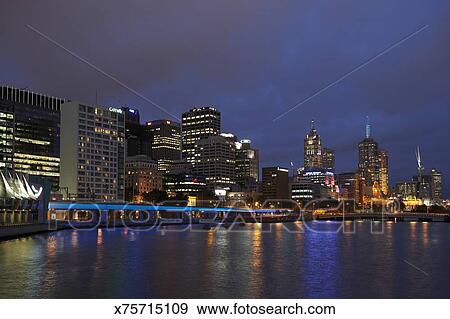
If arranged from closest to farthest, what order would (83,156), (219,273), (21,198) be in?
(219,273) → (21,198) → (83,156)

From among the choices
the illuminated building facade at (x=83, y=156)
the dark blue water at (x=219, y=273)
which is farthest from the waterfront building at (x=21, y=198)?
the illuminated building facade at (x=83, y=156)

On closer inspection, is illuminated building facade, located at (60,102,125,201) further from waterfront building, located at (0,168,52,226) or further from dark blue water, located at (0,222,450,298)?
dark blue water, located at (0,222,450,298)

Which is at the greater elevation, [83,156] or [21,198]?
[83,156]

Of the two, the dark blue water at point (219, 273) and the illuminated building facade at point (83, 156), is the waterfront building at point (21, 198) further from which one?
the illuminated building facade at point (83, 156)

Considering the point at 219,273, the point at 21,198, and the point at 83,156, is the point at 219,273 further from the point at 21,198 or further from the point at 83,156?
the point at 83,156

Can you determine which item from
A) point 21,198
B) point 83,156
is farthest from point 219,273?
point 83,156

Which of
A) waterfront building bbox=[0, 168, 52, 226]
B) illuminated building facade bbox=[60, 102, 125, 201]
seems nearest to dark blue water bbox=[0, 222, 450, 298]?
waterfront building bbox=[0, 168, 52, 226]

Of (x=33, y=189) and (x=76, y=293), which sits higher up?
(x=33, y=189)

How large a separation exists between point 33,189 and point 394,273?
6925 centimetres

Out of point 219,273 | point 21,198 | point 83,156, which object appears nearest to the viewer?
point 219,273

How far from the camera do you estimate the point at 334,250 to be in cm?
5969

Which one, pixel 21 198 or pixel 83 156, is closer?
pixel 21 198
